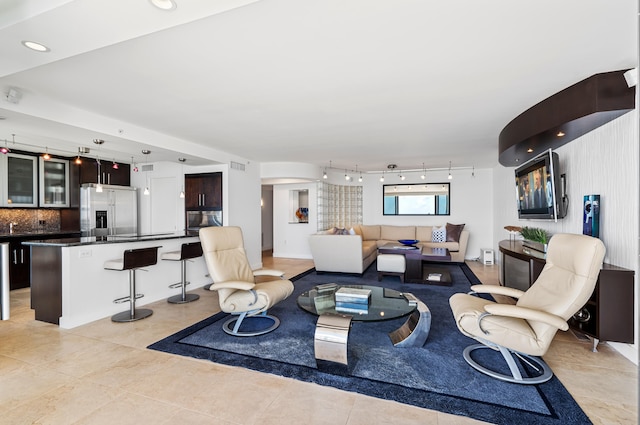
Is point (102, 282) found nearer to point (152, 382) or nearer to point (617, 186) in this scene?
point (152, 382)

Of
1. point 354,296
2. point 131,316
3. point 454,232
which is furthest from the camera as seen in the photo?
point 454,232

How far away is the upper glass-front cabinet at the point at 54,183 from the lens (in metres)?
5.88

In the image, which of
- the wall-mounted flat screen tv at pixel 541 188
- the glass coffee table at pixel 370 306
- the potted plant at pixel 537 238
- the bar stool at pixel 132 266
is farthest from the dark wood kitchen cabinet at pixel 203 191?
the wall-mounted flat screen tv at pixel 541 188

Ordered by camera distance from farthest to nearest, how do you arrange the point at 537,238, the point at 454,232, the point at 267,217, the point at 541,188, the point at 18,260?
the point at 267,217 < the point at 454,232 < the point at 18,260 < the point at 541,188 < the point at 537,238

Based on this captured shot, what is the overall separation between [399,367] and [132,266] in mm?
3189

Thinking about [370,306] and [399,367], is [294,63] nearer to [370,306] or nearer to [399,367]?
[370,306]

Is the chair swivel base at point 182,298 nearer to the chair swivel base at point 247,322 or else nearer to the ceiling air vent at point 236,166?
the chair swivel base at point 247,322

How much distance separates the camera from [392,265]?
5.64 meters

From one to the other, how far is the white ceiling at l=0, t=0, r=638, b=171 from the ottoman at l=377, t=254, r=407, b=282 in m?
2.30

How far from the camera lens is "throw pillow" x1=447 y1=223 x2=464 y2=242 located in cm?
761

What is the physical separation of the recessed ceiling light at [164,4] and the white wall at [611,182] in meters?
3.50

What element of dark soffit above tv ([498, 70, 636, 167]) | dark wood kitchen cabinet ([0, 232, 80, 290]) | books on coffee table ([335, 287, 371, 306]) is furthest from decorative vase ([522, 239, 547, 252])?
dark wood kitchen cabinet ([0, 232, 80, 290])

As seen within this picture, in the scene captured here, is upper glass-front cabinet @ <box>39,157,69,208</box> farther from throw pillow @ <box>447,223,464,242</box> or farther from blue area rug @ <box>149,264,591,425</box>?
throw pillow @ <box>447,223,464,242</box>

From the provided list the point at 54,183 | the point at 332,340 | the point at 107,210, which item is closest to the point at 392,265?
the point at 332,340
